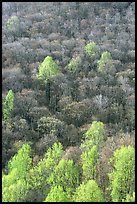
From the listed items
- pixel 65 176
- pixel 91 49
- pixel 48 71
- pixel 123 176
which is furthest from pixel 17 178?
pixel 91 49

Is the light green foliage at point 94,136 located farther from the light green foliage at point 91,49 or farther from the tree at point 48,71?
the light green foliage at point 91,49

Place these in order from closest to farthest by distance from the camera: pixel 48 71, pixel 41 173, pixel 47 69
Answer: pixel 41 173
pixel 47 69
pixel 48 71

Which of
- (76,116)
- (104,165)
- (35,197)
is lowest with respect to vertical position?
(35,197)

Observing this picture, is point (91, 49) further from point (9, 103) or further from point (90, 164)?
point (90, 164)

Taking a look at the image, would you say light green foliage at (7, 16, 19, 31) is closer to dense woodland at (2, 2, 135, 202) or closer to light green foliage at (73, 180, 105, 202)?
dense woodland at (2, 2, 135, 202)

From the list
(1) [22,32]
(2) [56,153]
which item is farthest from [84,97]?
(1) [22,32]

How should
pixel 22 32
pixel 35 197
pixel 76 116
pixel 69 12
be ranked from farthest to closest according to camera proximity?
pixel 69 12 < pixel 22 32 < pixel 76 116 < pixel 35 197

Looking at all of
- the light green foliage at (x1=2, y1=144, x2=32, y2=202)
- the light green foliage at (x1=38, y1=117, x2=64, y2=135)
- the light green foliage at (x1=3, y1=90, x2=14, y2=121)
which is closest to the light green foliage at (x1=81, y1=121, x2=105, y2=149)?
the light green foliage at (x1=38, y1=117, x2=64, y2=135)

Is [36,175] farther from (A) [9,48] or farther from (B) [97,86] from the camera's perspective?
(A) [9,48]
